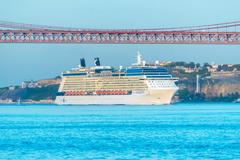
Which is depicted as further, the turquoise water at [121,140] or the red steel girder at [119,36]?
the red steel girder at [119,36]

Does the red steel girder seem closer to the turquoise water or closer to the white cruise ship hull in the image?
the turquoise water

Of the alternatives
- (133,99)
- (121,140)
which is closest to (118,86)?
(133,99)

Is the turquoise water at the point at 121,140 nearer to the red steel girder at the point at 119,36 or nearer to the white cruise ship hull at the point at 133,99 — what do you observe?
the red steel girder at the point at 119,36

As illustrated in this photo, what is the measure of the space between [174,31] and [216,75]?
112 m

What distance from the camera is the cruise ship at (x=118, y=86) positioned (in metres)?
115

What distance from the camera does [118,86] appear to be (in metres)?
118

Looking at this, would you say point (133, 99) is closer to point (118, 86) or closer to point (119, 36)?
point (118, 86)

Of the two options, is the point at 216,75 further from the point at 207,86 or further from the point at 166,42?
the point at 166,42

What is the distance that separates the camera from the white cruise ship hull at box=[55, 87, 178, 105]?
373 feet

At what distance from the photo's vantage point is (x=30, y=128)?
5916 centimetres

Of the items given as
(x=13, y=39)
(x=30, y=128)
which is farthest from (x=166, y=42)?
(x=30, y=128)

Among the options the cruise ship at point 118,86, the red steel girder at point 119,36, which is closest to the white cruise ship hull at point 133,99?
the cruise ship at point 118,86

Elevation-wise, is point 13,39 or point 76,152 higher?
point 13,39

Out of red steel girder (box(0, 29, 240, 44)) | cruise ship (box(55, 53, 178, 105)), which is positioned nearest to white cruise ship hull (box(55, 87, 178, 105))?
cruise ship (box(55, 53, 178, 105))
